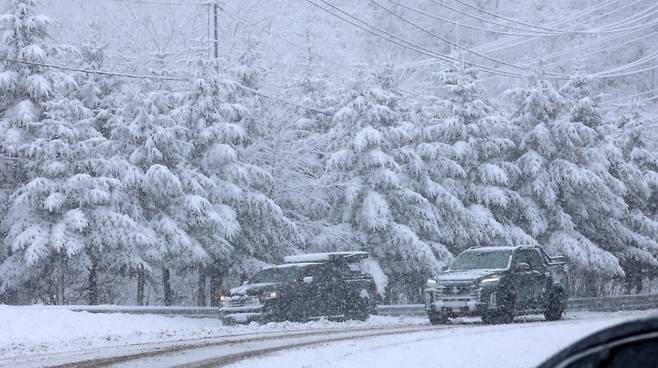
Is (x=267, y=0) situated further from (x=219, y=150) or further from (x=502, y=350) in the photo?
(x=502, y=350)

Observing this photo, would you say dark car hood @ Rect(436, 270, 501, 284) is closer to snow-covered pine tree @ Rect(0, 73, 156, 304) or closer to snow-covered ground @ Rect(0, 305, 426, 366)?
snow-covered ground @ Rect(0, 305, 426, 366)

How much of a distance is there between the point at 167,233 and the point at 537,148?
20.6 m

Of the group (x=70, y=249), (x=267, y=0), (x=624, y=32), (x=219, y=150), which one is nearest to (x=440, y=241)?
(x=219, y=150)

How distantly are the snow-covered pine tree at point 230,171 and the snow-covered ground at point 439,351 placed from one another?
57.5 feet

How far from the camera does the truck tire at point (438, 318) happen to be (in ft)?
74.8

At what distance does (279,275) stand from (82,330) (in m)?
5.92

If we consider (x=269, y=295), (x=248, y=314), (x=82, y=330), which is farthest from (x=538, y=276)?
(x=82, y=330)

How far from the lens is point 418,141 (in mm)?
41906

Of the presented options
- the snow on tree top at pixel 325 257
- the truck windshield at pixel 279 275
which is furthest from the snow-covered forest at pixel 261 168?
the truck windshield at pixel 279 275

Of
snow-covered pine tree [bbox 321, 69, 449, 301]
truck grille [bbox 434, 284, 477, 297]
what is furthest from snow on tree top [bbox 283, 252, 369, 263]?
snow-covered pine tree [bbox 321, 69, 449, 301]

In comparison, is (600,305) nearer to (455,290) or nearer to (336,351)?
(455,290)

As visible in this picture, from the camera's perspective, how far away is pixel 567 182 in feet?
144

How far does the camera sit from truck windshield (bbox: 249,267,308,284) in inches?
995

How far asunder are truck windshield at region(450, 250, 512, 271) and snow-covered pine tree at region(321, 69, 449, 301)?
41.4ft
